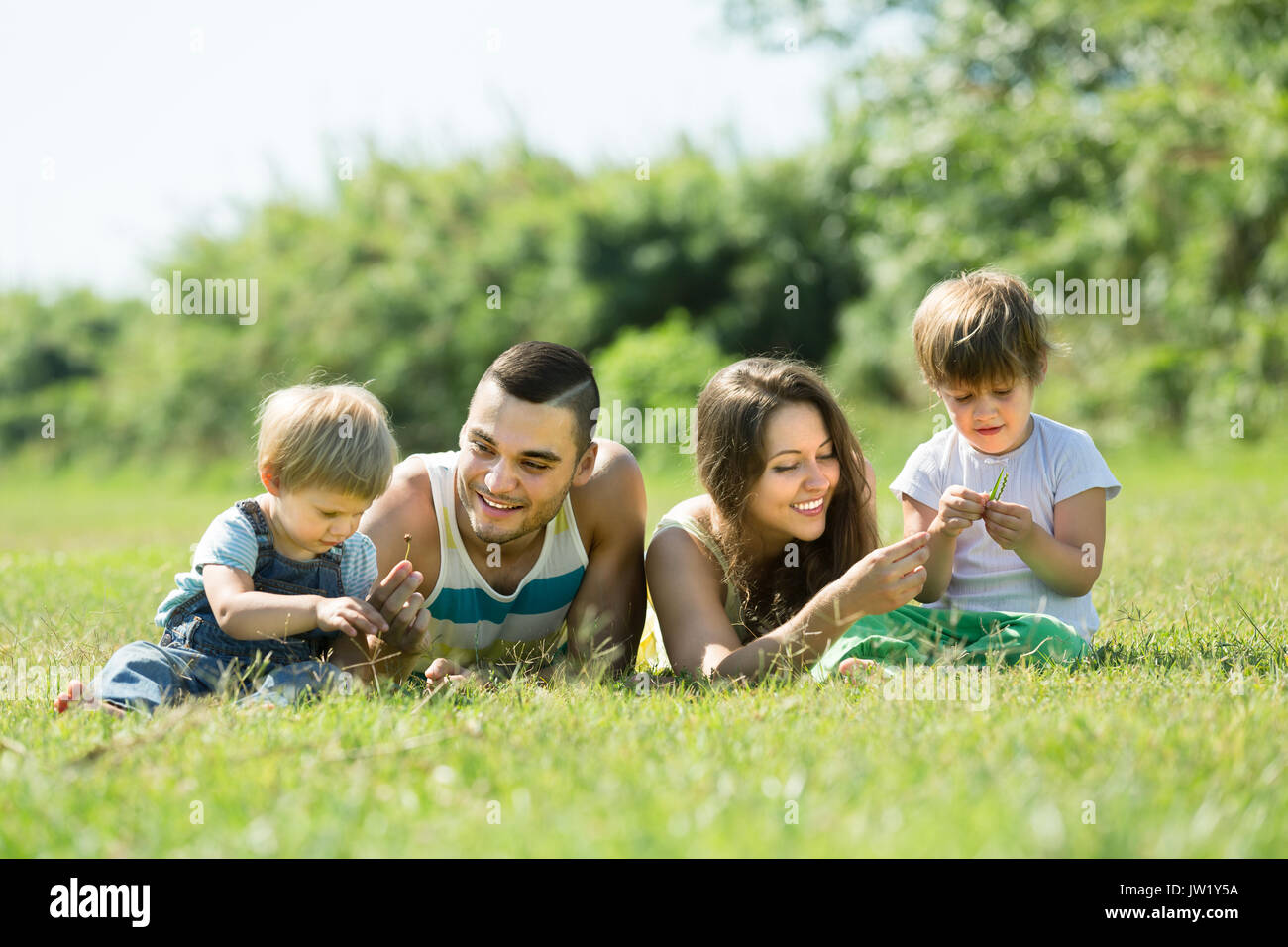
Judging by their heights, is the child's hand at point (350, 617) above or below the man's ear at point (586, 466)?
below

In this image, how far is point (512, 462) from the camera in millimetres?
4230

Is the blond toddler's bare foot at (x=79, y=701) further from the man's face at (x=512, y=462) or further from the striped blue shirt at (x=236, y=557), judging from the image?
the man's face at (x=512, y=462)

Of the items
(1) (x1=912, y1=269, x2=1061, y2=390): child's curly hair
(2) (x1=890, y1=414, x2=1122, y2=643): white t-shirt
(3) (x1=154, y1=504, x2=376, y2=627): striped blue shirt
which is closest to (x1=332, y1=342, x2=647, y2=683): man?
(3) (x1=154, y1=504, x2=376, y2=627): striped blue shirt

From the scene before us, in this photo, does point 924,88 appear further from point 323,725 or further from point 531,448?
point 323,725

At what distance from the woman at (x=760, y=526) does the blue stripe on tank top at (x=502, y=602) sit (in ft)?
1.13

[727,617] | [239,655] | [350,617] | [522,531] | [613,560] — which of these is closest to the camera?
[350,617]

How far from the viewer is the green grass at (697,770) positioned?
220cm

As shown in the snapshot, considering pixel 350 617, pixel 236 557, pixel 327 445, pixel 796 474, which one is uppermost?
pixel 327 445

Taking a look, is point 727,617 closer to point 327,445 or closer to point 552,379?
point 552,379

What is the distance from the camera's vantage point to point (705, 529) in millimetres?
4660

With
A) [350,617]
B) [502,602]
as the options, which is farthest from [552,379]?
[350,617]

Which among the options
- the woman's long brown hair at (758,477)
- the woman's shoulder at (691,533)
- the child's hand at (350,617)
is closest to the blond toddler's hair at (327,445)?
the child's hand at (350,617)

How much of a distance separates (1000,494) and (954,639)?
1.86 feet

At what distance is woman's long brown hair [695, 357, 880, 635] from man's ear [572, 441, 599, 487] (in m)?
0.41
